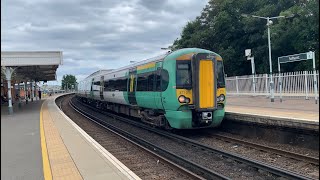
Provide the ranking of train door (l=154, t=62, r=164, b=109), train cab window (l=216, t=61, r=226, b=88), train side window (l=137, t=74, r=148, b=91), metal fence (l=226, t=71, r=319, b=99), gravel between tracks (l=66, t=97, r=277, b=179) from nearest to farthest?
1. gravel between tracks (l=66, t=97, r=277, b=179)
2. train cab window (l=216, t=61, r=226, b=88)
3. train door (l=154, t=62, r=164, b=109)
4. train side window (l=137, t=74, r=148, b=91)
5. metal fence (l=226, t=71, r=319, b=99)

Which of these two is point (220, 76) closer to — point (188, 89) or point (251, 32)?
point (188, 89)

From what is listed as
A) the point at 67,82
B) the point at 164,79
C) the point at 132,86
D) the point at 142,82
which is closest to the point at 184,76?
the point at 164,79

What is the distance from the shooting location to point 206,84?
509 inches

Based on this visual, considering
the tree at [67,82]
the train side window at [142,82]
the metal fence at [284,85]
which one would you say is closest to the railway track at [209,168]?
the train side window at [142,82]

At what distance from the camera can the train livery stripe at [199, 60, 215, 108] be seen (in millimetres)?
12828

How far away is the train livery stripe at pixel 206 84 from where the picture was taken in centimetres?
1283

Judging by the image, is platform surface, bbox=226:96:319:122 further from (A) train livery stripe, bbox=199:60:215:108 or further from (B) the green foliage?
(B) the green foliage

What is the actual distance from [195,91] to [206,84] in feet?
1.59

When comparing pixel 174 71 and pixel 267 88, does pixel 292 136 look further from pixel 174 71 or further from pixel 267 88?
pixel 267 88

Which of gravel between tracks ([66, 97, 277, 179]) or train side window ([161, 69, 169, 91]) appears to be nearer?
gravel between tracks ([66, 97, 277, 179])

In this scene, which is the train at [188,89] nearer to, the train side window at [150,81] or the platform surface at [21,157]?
the train side window at [150,81]

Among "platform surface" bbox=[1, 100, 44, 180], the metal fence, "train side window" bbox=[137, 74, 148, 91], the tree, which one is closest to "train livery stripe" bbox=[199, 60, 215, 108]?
"train side window" bbox=[137, 74, 148, 91]

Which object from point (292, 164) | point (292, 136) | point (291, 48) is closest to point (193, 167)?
point (292, 164)

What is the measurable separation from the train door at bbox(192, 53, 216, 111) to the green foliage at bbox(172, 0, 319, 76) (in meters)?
21.4
